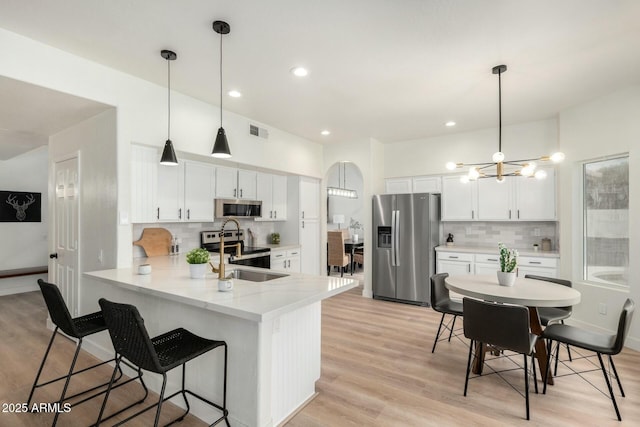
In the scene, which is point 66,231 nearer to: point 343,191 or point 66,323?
point 66,323

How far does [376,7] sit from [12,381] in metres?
4.16

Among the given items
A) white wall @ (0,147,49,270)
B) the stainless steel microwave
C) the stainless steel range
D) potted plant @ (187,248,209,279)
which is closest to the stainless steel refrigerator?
the stainless steel range

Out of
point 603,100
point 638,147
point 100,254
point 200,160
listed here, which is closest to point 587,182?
point 638,147

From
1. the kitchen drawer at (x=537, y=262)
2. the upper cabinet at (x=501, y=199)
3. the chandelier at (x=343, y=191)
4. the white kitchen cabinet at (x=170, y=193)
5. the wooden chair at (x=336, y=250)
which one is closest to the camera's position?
the white kitchen cabinet at (x=170, y=193)

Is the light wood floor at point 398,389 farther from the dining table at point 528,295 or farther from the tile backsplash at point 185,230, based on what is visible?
the tile backsplash at point 185,230

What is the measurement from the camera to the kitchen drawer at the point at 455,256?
4848 mm

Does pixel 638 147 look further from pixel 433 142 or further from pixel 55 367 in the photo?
pixel 55 367

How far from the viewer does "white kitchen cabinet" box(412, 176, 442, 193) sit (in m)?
5.45

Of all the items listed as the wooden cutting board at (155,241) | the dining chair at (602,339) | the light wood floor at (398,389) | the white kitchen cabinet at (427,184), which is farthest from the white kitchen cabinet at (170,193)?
the dining chair at (602,339)

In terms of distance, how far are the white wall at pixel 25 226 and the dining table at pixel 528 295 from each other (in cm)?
729

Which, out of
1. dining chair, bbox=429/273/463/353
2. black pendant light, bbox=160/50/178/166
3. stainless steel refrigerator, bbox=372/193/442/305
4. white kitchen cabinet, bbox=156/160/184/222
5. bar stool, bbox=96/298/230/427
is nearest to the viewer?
bar stool, bbox=96/298/230/427

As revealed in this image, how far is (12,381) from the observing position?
2.77 meters

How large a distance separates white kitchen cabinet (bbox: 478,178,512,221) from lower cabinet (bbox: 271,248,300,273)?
303 centimetres

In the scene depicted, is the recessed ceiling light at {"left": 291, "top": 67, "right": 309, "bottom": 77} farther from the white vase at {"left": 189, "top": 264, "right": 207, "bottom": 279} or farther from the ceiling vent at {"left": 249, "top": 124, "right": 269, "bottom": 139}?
the white vase at {"left": 189, "top": 264, "right": 207, "bottom": 279}
